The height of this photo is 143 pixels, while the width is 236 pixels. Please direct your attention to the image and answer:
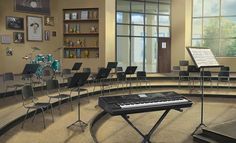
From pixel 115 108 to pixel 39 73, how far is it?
6.96 metres

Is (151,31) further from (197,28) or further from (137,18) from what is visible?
(197,28)

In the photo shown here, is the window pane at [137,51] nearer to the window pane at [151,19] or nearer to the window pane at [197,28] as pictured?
the window pane at [151,19]

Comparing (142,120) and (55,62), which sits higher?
(55,62)

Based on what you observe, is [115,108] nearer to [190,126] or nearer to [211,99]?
Result: [190,126]

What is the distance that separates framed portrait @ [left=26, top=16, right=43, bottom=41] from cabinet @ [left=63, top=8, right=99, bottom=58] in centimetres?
101

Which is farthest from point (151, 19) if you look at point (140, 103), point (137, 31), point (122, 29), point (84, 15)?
point (140, 103)

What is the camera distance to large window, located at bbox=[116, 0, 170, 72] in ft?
45.0

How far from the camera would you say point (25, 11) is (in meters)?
11.4

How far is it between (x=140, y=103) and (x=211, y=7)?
12447 mm

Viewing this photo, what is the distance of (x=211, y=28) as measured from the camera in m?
14.9

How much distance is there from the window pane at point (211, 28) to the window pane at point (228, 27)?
0.28 m

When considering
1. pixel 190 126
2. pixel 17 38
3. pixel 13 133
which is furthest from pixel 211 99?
pixel 17 38

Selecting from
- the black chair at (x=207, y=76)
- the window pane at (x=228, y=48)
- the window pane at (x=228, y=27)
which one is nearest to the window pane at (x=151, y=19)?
the window pane at (x=228, y=27)

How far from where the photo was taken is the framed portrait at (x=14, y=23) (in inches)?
431
